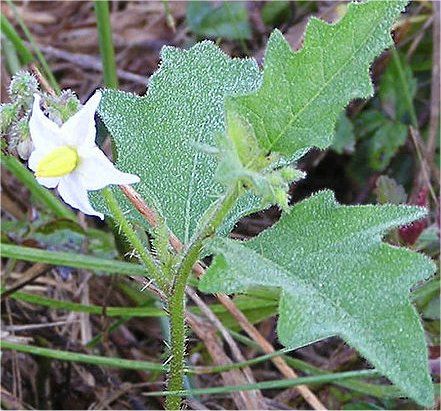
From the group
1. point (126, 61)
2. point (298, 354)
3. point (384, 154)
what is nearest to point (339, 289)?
point (298, 354)

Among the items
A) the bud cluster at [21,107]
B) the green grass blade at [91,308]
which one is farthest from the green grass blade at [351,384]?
the bud cluster at [21,107]

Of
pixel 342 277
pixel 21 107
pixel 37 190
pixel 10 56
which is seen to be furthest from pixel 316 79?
pixel 10 56

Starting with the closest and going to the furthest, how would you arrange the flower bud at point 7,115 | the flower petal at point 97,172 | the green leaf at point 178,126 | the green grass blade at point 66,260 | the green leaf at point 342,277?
1. the green leaf at point 342,277
2. the flower petal at point 97,172
3. the flower bud at point 7,115
4. the green leaf at point 178,126
5. the green grass blade at point 66,260

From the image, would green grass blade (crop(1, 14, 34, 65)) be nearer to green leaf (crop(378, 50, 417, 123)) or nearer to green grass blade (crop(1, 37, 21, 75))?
green grass blade (crop(1, 37, 21, 75))

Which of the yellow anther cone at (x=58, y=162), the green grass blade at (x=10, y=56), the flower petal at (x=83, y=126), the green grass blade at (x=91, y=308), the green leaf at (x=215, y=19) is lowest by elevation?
the green grass blade at (x=91, y=308)

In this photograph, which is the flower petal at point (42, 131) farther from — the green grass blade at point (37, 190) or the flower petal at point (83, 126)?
the green grass blade at point (37, 190)

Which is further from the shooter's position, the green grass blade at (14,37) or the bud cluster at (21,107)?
the green grass blade at (14,37)

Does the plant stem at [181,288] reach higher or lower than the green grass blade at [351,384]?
higher
